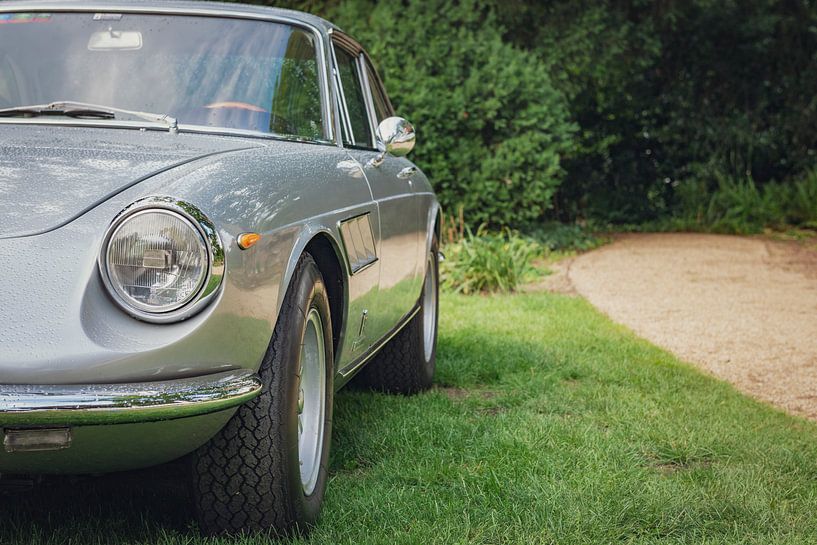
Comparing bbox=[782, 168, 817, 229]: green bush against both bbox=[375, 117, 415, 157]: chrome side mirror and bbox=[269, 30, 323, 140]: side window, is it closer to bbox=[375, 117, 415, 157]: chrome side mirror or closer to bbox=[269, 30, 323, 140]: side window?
bbox=[375, 117, 415, 157]: chrome side mirror

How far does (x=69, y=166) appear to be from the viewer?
9.23 ft

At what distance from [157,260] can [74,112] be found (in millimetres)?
1265

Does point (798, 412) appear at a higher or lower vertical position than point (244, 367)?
lower

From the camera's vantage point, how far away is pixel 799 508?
11.6 ft

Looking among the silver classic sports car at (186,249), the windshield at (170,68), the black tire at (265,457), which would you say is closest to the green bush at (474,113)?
the silver classic sports car at (186,249)

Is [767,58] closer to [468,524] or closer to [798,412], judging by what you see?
[798,412]

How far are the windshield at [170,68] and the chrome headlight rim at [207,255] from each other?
112cm

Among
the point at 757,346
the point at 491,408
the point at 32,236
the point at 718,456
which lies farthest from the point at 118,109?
the point at 757,346

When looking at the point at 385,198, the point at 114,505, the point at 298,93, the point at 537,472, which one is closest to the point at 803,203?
the point at 385,198

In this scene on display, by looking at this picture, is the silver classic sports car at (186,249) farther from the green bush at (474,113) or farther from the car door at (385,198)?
the green bush at (474,113)

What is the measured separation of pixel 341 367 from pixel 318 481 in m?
0.46

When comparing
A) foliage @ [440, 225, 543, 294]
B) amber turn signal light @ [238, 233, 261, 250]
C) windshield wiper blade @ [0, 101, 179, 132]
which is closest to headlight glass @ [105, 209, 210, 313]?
amber turn signal light @ [238, 233, 261, 250]

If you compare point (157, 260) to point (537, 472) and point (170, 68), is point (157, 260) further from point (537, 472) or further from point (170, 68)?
point (537, 472)

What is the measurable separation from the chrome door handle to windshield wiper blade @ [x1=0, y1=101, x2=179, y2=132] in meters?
1.41
